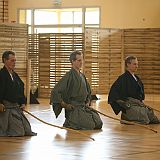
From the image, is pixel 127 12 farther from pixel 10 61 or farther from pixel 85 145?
pixel 85 145

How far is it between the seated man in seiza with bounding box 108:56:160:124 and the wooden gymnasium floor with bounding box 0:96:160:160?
0.39 metres

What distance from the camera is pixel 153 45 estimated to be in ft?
50.1

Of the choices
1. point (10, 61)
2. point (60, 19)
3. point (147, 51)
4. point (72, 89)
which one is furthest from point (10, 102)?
point (60, 19)

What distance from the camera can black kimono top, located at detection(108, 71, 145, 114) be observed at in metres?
8.98

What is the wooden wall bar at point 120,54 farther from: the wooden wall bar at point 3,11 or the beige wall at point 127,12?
the wooden wall bar at point 3,11

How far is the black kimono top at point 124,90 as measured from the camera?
898cm

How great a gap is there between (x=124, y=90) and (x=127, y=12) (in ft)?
25.3

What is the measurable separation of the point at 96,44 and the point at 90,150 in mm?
9399

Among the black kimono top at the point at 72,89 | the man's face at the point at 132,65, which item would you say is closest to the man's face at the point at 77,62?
the black kimono top at the point at 72,89

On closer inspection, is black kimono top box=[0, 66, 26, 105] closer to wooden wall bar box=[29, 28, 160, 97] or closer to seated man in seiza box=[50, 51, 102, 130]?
seated man in seiza box=[50, 51, 102, 130]

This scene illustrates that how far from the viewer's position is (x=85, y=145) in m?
6.35

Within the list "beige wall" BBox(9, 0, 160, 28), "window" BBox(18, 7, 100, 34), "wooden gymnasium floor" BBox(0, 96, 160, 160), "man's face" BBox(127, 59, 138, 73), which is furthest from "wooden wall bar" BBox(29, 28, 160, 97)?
"wooden gymnasium floor" BBox(0, 96, 160, 160)

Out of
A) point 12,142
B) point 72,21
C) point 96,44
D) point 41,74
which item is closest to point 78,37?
point 96,44

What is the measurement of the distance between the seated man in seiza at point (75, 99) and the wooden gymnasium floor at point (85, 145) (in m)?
0.25
